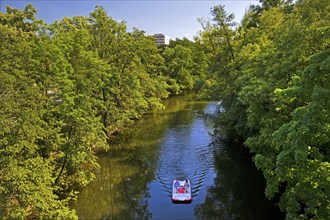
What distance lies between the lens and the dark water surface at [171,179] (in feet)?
54.9

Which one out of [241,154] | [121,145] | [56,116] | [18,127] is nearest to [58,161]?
[56,116]

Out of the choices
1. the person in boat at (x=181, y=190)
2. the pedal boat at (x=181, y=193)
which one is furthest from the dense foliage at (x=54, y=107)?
the person in boat at (x=181, y=190)

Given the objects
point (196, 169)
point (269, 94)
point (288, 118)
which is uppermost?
point (269, 94)

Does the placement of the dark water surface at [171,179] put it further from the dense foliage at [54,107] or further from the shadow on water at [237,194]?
the dense foliage at [54,107]

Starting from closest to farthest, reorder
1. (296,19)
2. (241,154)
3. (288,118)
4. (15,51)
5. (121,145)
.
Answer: (288,118), (296,19), (15,51), (241,154), (121,145)

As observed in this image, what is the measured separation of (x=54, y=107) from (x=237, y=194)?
1239 cm

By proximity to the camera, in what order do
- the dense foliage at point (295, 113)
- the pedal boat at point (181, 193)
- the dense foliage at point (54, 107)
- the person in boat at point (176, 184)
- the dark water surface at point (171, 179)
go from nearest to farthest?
the dense foliage at point (295, 113)
the dense foliage at point (54, 107)
the dark water surface at point (171, 179)
the pedal boat at point (181, 193)
the person in boat at point (176, 184)

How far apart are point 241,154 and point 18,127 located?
17.5 meters

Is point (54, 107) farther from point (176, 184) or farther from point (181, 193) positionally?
point (181, 193)

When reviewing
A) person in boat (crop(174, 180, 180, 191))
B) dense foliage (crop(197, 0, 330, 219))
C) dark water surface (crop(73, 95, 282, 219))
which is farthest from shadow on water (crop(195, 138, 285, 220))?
person in boat (crop(174, 180, 180, 191))

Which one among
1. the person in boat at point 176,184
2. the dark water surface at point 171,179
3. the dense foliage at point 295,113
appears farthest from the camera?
the person in boat at point 176,184

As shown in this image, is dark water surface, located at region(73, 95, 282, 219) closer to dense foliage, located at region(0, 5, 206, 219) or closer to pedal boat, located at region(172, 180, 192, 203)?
pedal boat, located at region(172, 180, 192, 203)

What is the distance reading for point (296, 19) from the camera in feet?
50.7

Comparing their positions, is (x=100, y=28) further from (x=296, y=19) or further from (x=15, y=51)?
(x=296, y=19)
